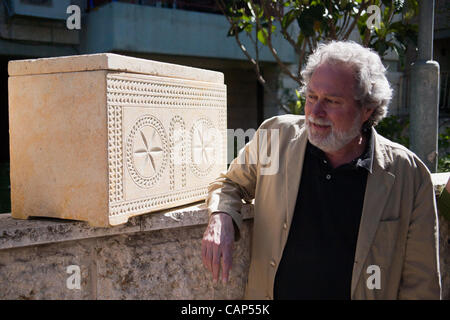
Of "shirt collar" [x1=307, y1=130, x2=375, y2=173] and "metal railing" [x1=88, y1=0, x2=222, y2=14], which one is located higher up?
"metal railing" [x1=88, y1=0, x2=222, y2=14]

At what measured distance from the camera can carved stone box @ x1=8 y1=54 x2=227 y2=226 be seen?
1.70 metres

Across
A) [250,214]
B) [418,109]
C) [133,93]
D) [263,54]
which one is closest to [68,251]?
[133,93]

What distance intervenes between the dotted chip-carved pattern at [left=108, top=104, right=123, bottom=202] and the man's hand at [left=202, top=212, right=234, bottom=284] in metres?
0.40

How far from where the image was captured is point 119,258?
1.88 metres

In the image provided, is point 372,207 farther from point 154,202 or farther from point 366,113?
point 154,202

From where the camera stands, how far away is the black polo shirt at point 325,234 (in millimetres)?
1960

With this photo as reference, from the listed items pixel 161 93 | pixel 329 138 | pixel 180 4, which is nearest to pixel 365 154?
pixel 329 138

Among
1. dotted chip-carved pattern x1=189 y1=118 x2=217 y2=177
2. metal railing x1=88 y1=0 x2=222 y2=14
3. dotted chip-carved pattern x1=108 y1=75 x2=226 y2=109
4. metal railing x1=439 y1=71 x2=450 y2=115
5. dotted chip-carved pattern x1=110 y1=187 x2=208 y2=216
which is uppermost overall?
metal railing x1=88 y1=0 x2=222 y2=14

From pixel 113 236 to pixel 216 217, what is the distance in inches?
17.0

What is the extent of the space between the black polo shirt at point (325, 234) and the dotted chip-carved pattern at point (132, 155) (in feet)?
2.08

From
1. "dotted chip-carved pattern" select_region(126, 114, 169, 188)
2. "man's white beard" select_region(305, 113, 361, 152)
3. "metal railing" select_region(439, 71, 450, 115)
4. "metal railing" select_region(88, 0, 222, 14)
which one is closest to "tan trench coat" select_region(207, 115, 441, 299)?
"man's white beard" select_region(305, 113, 361, 152)

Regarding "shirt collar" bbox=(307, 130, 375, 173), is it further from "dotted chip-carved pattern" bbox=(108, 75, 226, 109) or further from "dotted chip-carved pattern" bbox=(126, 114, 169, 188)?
"dotted chip-carved pattern" bbox=(126, 114, 169, 188)

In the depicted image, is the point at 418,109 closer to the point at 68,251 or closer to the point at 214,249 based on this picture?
the point at 214,249
